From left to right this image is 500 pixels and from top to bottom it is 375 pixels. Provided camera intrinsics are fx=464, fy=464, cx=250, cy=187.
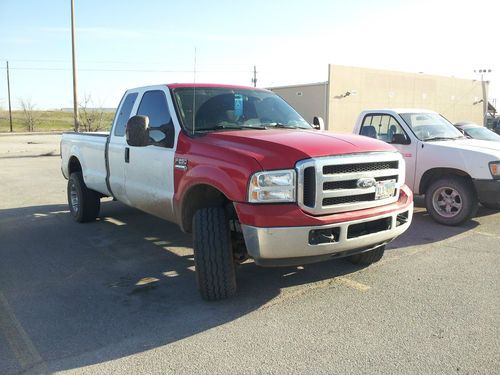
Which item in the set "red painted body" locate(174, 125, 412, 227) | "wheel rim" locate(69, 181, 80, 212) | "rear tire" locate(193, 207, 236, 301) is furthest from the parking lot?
"wheel rim" locate(69, 181, 80, 212)

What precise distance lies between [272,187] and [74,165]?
17.4 ft

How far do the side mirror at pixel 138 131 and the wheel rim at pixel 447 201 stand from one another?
16.1 ft

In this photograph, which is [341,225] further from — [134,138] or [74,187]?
[74,187]

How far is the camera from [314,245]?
3803 millimetres

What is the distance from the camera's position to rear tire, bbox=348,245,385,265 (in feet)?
16.7

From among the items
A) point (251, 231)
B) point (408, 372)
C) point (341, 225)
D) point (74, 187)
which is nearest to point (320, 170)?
point (341, 225)

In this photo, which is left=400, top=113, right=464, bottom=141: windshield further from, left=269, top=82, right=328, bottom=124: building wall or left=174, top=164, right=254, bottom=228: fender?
left=269, top=82, right=328, bottom=124: building wall

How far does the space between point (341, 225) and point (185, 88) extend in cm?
256

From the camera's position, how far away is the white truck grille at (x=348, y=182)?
3.80 m

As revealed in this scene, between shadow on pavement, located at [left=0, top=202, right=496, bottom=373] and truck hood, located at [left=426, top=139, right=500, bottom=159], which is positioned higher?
truck hood, located at [left=426, top=139, right=500, bottom=159]

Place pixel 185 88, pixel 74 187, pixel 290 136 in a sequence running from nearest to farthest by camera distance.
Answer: pixel 290 136 → pixel 185 88 → pixel 74 187

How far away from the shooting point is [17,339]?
139 inches

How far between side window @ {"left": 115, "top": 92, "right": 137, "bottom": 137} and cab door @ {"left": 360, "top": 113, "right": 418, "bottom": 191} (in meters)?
4.42

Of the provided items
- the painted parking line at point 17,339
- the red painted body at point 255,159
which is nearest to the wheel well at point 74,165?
the red painted body at point 255,159
